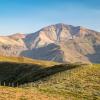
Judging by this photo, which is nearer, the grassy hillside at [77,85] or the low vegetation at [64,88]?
the low vegetation at [64,88]

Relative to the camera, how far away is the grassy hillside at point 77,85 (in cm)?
5900

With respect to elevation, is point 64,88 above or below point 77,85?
below

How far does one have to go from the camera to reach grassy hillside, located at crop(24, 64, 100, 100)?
194 ft

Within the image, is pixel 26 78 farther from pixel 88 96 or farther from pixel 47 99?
pixel 47 99

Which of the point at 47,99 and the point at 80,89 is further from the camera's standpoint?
the point at 80,89

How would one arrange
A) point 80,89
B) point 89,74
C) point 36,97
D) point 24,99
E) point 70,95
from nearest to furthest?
point 24,99, point 36,97, point 70,95, point 80,89, point 89,74

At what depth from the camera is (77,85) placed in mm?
70375

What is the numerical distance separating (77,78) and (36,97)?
1226 inches

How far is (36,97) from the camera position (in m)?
49.3

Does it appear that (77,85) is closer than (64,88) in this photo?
No

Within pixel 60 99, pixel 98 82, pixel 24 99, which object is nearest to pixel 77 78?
pixel 98 82

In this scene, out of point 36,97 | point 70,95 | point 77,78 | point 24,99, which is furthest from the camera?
point 77,78

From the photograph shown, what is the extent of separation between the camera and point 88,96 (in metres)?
58.8

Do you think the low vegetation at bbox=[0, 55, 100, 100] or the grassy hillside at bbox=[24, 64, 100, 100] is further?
the grassy hillside at bbox=[24, 64, 100, 100]
